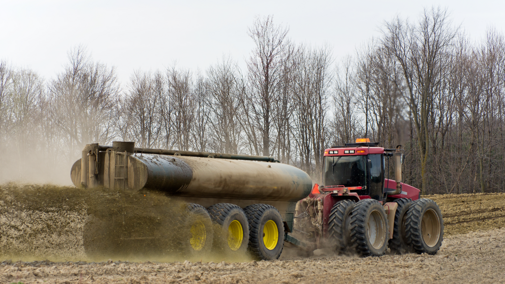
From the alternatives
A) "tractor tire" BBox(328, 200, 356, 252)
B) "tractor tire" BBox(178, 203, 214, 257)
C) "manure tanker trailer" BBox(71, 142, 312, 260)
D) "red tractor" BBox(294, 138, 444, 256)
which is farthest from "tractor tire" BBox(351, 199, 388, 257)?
"tractor tire" BBox(178, 203, 214, 257)

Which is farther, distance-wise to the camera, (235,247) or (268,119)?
(268,119)

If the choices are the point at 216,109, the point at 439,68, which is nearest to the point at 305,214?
the point at 216,109

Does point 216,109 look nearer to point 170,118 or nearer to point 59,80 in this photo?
point 170,118

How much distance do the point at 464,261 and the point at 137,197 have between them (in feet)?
22.9

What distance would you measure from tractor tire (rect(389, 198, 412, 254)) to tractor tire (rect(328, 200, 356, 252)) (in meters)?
2.01

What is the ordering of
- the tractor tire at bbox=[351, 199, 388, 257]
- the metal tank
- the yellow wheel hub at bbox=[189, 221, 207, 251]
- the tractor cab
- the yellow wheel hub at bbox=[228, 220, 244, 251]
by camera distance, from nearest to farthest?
the metal tank → the yellow wheel hub at bbox=[189, 221, 207, 251] → the yellow wheel hub at bbox=[228, 220, 244, 251] → the tractor tire at bbox=[351, 199, 388, 257] → the tractor cab

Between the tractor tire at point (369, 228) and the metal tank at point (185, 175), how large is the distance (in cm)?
166

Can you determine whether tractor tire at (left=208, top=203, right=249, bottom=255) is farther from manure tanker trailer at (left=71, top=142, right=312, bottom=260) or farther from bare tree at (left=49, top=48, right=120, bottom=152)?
bare tree at (left=49, top=48, right=120, bottom=152)

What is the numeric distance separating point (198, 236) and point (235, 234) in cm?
108

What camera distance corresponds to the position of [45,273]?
6328mm

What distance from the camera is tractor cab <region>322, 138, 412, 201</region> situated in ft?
38.8

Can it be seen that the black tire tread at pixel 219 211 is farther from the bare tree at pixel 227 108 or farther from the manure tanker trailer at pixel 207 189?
the bare tree at pixel 227 108

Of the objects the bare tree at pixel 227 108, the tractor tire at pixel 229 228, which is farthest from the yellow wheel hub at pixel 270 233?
the bare tree at pixel 227 108

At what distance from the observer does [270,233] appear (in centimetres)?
1070
